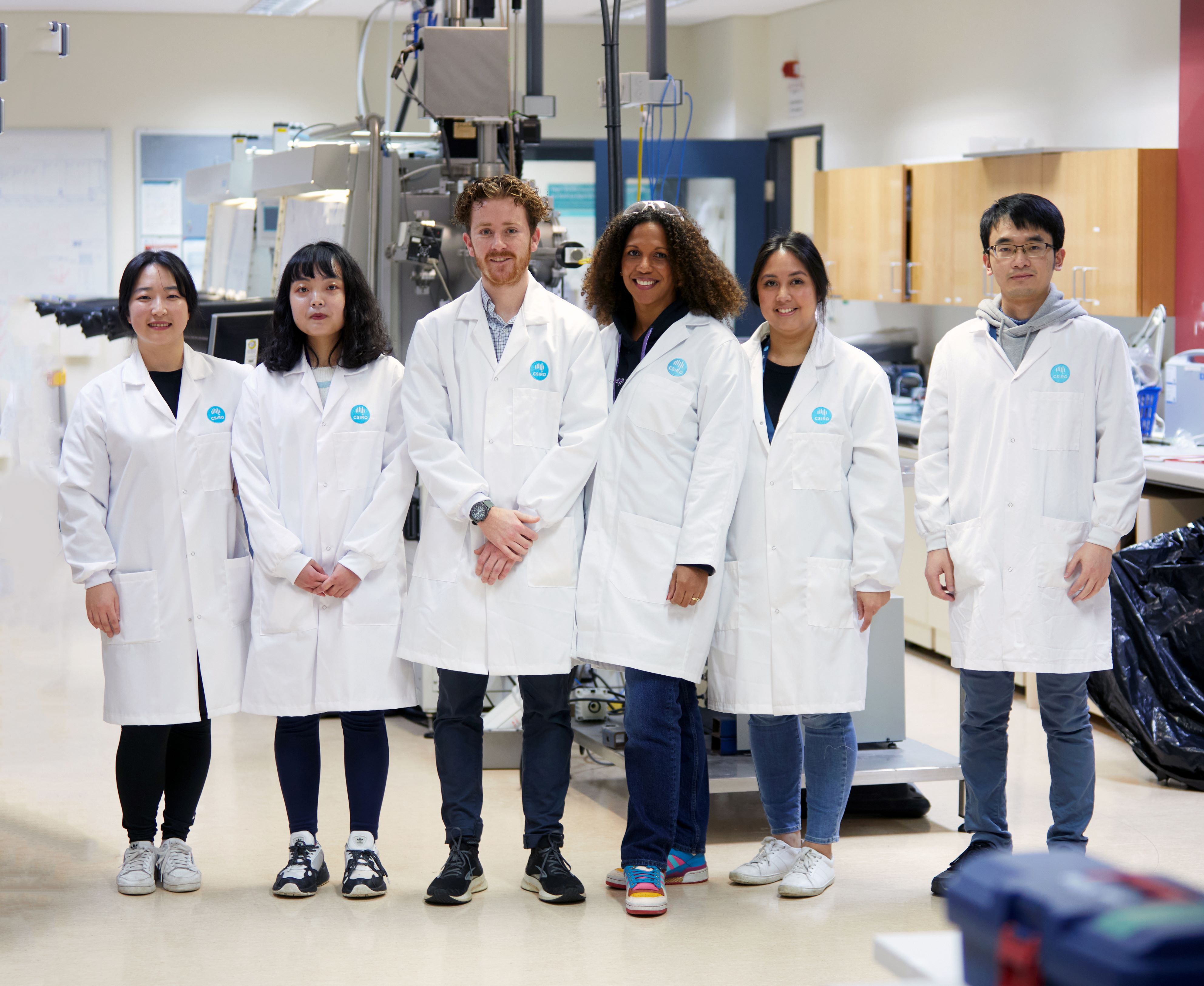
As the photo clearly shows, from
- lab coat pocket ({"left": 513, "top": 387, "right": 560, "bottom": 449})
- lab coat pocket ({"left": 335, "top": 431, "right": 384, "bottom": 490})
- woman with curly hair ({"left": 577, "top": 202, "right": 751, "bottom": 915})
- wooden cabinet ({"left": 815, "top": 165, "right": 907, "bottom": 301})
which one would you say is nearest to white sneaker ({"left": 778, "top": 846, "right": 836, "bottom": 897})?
woman with curly hair ({"left": 577, "top": 202, "right": 751, "bottom": 915})

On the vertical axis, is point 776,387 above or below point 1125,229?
below

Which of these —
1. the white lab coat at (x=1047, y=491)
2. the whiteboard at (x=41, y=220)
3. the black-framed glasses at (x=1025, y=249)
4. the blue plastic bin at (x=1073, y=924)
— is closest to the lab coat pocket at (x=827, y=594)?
the white lab coat at (x=1047, y=491)

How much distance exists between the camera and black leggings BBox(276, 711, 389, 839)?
8.84 feet

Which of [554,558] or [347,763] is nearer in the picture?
[554,558]

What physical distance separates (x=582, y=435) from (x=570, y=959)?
0.97 meters

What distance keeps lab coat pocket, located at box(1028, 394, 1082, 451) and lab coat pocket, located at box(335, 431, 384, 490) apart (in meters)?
1.29

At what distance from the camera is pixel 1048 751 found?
8.73 feet

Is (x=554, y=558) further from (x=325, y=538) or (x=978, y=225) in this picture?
(x=978, y=225)

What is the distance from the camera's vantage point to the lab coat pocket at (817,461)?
2.59 meters

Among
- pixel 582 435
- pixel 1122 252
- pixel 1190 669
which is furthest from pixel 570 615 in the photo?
pixel 1122 252

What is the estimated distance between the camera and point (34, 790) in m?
3.47

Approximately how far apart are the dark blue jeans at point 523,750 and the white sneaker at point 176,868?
545mm

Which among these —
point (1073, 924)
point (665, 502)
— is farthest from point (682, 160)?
point (1073, 924)

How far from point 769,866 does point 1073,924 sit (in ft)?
6.63
